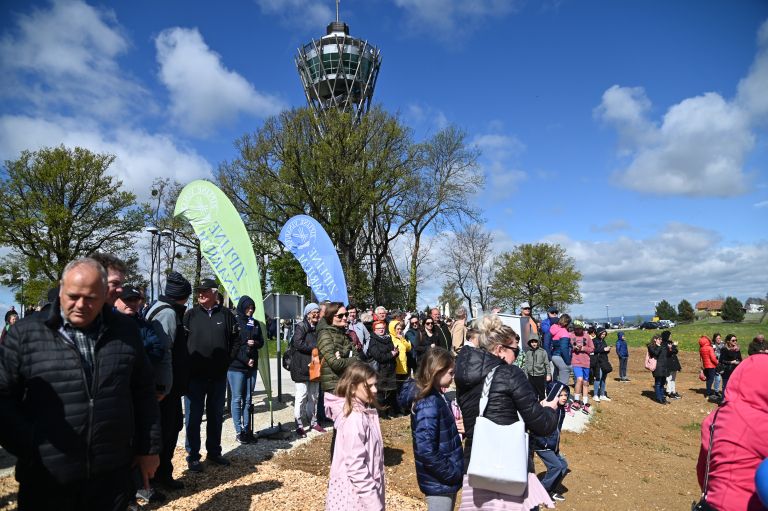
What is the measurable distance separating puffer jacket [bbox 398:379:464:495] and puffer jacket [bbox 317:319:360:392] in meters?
2.23

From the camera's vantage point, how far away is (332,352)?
5668 millimetres

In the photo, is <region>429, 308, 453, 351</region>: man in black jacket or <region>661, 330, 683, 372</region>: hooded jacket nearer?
<region>429, 308, 453, 351</region>: man in black jacket

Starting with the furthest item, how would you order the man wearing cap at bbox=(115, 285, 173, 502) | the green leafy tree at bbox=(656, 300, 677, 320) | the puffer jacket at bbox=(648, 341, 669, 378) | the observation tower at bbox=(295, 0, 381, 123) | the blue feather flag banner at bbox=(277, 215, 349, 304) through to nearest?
the green leafy tree at bbox=(656, 300, 677, 320) → the observation tower at bbox=(295, 0, 381, 123) → the puffer jacket at bbox=(648, 341, 669, 378) → the blue feather flag banner at bbox=(277, 215, 349, 304) → the man wearing cap at bbox=(115, 285, 173, 502)

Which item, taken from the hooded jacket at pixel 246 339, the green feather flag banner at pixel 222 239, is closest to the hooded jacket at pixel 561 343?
the green feather flag banner at pixel 222 239

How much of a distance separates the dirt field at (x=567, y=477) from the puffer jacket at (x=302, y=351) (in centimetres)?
96

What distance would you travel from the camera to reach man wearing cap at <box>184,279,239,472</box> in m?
5.52

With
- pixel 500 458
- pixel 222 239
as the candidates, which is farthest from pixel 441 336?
pixel 500 458

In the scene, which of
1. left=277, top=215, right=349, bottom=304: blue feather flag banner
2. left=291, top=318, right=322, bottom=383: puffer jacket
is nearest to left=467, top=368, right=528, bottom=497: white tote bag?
left=291, top=318, right=322, bottom=383: puffer jacket

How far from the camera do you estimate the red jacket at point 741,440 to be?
2.51 meters

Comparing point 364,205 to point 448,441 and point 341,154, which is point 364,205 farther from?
point 448,441

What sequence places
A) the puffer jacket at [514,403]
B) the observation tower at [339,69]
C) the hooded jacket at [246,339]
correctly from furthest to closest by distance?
the observation tower at [339,69] → the hooded jacket at [246,339] → the puffer jacket at [514,403]

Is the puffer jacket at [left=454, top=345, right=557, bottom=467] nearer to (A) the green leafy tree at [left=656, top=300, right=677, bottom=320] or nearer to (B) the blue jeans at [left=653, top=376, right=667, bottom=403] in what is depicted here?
(B) the blue jeans at [left=653, top=376, right=667, bottom=403]

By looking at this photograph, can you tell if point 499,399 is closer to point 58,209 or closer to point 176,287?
point 176,287

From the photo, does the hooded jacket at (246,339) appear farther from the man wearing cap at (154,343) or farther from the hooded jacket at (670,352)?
the hooded jacket at (670,352)
